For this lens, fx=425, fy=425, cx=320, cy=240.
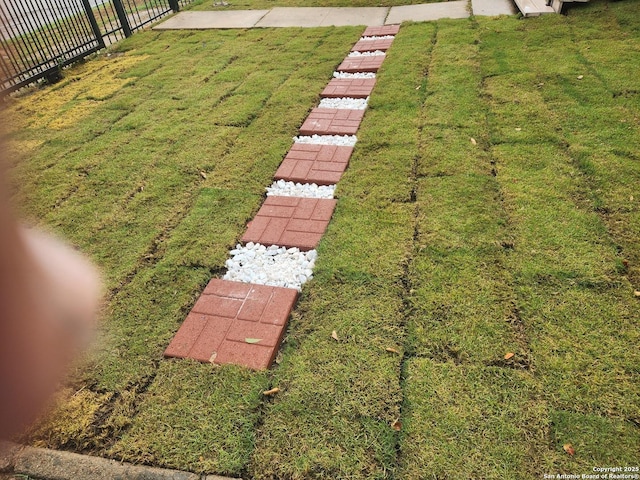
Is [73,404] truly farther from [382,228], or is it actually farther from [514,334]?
[514,334]

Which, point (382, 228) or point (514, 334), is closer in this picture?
point (514, 334)

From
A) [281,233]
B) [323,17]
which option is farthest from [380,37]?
[281,233]

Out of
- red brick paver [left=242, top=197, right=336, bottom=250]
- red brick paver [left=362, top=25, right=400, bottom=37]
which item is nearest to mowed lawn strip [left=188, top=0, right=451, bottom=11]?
red brick paver [left=362, top=25, right=400, bottom=37]

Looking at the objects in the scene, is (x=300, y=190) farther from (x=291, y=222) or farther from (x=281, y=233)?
(x=281, y=233)

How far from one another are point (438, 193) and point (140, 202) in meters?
2.71

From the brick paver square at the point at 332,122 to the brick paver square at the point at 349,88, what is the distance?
1.47 feet

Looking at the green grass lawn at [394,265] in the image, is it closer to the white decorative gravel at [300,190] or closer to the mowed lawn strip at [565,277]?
the mowed lawn strip at [565,277]

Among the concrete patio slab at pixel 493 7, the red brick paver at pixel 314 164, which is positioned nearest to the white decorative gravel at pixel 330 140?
the red brick paver at pixel 314 164

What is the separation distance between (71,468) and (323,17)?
8.82 meters

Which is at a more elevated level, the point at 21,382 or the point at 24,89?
the point at 24,89

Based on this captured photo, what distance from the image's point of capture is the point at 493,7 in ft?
25.9

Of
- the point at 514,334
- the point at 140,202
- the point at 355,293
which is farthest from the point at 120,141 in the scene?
the point at 514,334

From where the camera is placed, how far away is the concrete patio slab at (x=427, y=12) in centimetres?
790

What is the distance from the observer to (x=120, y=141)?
5.01m
